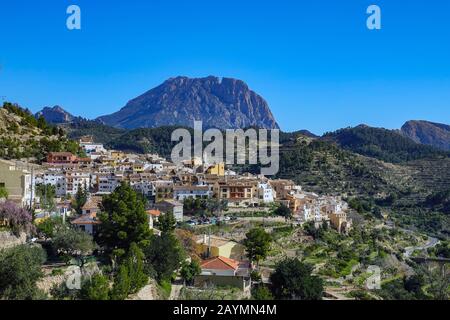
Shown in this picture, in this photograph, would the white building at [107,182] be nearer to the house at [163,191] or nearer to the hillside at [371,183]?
the house at [163,191]

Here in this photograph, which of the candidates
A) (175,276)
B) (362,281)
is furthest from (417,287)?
(175,276)

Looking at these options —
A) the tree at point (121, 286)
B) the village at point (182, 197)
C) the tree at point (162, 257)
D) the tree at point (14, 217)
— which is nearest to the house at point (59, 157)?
the village at point (182, 197)

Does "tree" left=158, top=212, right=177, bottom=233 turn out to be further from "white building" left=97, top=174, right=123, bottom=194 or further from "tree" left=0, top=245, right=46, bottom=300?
"white building" left=97, top=174, right=123, bottom=194

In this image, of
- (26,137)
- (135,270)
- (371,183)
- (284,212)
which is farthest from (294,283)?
(371,183)

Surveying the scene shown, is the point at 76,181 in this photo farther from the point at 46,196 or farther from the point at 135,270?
the point at 135,270

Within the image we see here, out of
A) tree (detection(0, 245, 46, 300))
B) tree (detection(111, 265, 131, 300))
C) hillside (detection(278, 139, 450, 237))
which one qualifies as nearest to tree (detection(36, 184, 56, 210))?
tree (detection(0, 245, 46, 300))

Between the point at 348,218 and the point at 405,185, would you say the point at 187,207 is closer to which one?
the point at 348,218
